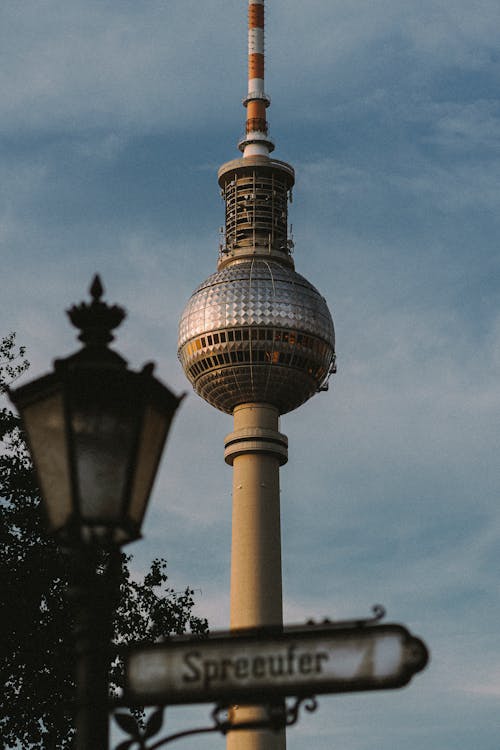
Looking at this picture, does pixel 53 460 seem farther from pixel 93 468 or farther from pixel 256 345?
pixel 256 345

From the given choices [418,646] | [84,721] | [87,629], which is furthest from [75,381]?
[418,646]

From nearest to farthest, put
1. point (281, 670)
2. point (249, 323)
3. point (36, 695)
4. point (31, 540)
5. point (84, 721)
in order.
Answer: point (84, 721), point (281, 670), point (36, 695), point (31, 540), point (249, 323)

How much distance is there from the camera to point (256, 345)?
107750mm

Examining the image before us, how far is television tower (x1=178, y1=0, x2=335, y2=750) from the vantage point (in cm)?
10094

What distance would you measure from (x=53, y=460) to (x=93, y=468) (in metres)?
0.22

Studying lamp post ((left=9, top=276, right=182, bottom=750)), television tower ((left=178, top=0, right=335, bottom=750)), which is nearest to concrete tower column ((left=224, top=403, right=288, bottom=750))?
television tower ((left=178, top=0, right=335, bottom=750))

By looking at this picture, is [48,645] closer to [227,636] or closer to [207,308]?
[227,636]

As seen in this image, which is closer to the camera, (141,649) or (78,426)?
(78,426)

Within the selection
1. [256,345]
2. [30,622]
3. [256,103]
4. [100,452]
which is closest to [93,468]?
[100,452]

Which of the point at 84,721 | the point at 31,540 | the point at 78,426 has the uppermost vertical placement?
the point at 31,540

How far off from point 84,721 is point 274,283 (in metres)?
103

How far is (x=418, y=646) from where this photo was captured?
7.58 metres

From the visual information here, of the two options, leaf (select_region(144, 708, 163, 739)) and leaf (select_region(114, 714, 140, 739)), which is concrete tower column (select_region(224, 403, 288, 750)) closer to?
leaf (select_region(144, 708, 163, 739))

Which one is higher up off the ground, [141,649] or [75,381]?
[75,381]
